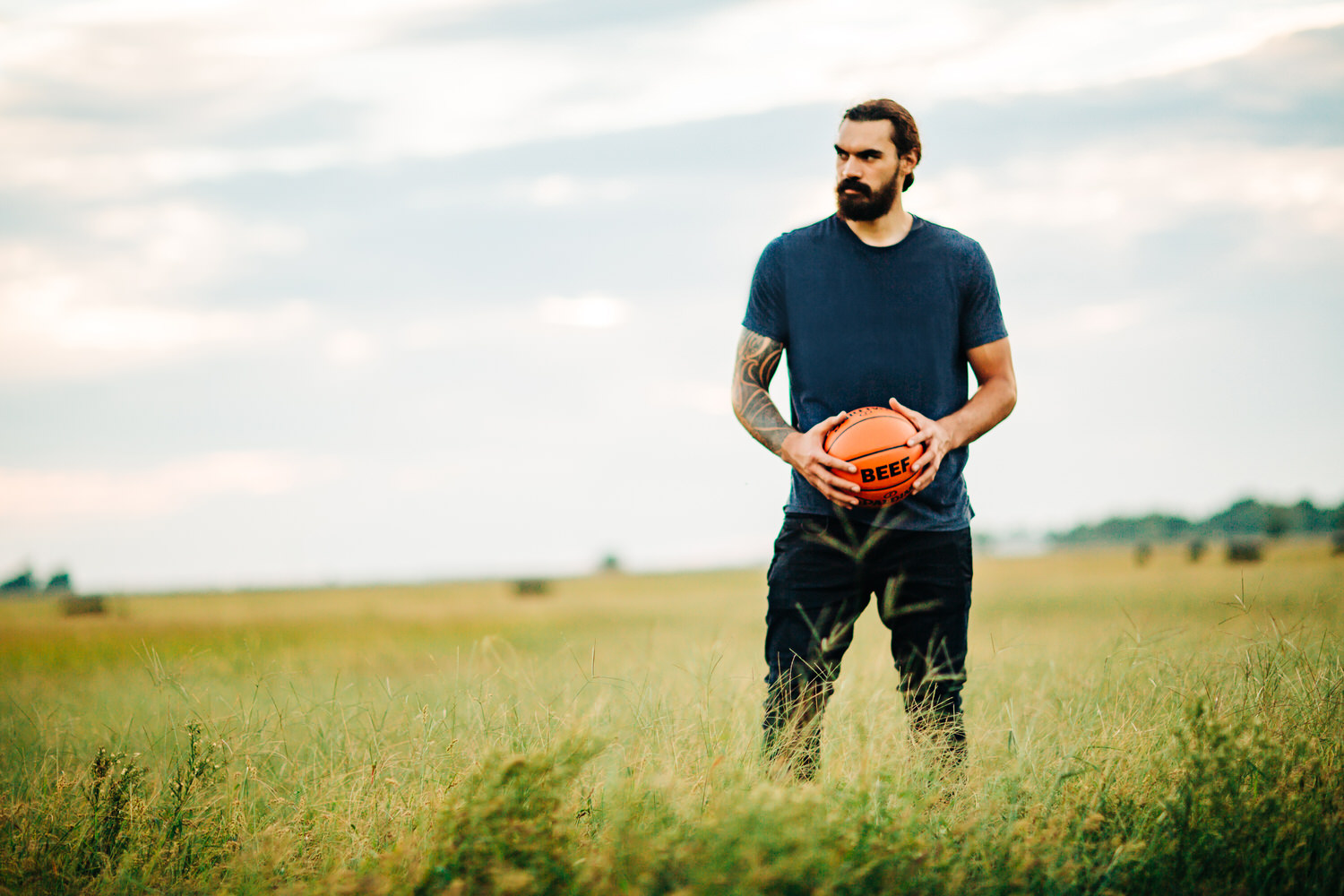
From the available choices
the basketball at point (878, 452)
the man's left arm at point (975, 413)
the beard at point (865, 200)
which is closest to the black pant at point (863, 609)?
the basketball at point (878, 452)

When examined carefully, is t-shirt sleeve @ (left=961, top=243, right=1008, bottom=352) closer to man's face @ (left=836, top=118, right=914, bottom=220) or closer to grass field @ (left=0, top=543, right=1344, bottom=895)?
man's face @ (left=836, top=118, right=914, bottom=220)

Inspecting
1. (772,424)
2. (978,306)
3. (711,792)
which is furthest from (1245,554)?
(711,792)

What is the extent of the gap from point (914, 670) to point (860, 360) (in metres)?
1.55

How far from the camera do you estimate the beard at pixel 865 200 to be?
4.49 metres

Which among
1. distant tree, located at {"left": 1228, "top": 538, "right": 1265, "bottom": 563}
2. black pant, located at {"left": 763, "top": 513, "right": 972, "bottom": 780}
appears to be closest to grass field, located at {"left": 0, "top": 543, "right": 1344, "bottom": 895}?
black pant, located at {"left": 763, "top": 513, "right": 972, "bottom": 780}

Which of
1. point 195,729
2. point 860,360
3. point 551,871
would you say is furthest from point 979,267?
point 195,729

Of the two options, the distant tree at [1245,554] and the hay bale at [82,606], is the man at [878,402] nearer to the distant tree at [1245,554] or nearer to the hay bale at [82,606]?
the hay bale at [82,606]

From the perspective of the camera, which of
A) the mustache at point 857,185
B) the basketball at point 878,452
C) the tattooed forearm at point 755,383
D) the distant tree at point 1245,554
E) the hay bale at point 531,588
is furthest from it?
the hay bale at point 531,588

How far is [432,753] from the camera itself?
14.6ft

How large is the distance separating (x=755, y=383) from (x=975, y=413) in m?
1.08

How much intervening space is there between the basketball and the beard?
1023 mm

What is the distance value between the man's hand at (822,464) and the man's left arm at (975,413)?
299 millimetres

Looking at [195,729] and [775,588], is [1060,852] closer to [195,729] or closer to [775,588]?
[775,588]

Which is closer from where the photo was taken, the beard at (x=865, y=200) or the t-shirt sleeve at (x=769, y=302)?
the beard at (x=865, y=200)
